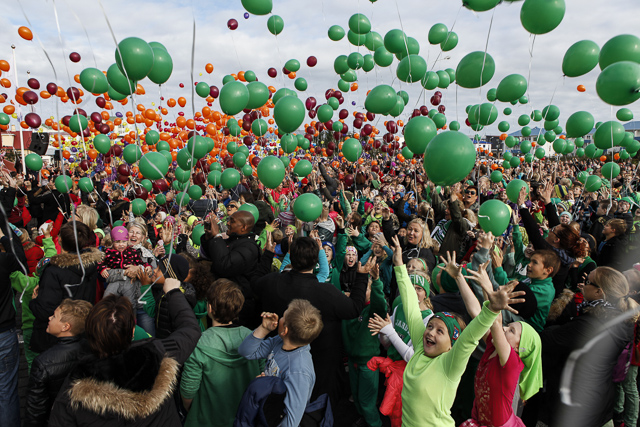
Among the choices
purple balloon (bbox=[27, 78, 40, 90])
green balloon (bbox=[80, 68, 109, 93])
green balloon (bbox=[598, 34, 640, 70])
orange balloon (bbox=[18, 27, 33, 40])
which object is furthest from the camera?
purple balloon (bbox=[27, 78, 40, 90])

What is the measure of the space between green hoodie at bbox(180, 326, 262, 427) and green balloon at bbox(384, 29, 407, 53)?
13.0ft

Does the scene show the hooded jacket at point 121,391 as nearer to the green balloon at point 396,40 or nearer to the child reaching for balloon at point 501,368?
the child reaching for balloon at point 501,368

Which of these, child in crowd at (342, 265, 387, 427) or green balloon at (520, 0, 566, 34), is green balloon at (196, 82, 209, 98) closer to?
green balloon at (520, 0, 566, 34)

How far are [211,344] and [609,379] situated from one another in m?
2.35

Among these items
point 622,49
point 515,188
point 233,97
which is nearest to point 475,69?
point 622,49

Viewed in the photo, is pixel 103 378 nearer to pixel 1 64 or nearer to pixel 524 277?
pixel 524 277

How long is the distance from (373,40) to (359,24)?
56 centimetres

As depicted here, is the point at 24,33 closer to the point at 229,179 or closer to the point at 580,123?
the point at 229,179

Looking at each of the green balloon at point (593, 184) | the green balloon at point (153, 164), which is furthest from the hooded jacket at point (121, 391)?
the green balloon at point (593, 184)

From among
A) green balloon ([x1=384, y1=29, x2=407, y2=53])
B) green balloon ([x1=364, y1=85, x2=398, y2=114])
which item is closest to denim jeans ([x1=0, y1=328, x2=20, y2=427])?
green balloon ([x1=364, y1=85, x2=398, y2=114])

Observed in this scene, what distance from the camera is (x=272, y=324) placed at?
78.4 inches

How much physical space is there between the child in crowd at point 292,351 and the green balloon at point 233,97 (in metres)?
2.51

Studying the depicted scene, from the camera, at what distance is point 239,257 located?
3.01m

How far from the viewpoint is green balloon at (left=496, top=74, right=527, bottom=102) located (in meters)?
3.79
